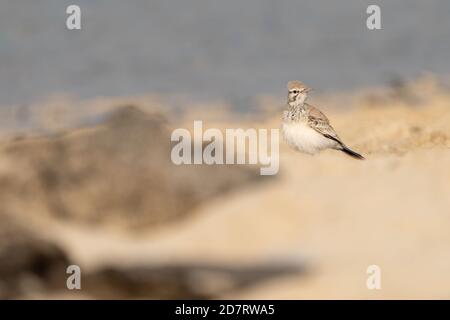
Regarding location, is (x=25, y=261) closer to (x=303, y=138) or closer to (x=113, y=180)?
(x=113, y=180)

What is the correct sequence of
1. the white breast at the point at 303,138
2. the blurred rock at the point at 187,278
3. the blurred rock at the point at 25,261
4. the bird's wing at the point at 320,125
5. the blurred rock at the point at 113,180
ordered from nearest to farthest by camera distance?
the blurred rock at the point at 187,278 < the blurred rock at the point at 25,261 < the blurred rock at the point at 113,180 < the white breast at the point at 303,138 < the bird's wing at the point at 320,125

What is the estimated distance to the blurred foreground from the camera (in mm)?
8820

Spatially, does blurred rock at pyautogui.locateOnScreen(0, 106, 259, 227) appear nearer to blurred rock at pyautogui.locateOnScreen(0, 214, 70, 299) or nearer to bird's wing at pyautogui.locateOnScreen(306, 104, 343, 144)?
blurred rock at pyautogui.locateOnScreen(0, 214, 70, 299)

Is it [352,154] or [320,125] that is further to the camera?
[352,154]

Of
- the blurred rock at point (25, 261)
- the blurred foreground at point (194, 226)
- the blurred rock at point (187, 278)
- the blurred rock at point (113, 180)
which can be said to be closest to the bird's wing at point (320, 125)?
the blurred foreground at point (194, 226)

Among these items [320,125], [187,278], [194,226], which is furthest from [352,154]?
[187,278]

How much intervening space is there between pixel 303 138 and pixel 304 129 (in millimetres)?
130

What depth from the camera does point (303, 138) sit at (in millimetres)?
13352

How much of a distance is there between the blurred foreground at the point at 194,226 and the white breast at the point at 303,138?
2529mm

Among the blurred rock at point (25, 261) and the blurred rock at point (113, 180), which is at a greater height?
the blurred rock at point (113, 180)

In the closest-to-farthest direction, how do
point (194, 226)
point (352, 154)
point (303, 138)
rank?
point (194, 226), point (303, 138), point (352, 154)

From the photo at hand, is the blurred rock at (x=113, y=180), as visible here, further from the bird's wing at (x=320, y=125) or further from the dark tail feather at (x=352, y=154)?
the dark tail feather at (x=352, y=154)

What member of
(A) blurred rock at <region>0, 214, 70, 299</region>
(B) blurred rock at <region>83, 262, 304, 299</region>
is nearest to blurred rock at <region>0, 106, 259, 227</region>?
(A) blurred rock at <region>0, 214, 70, 299</region>

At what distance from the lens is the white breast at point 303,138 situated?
13359mm
